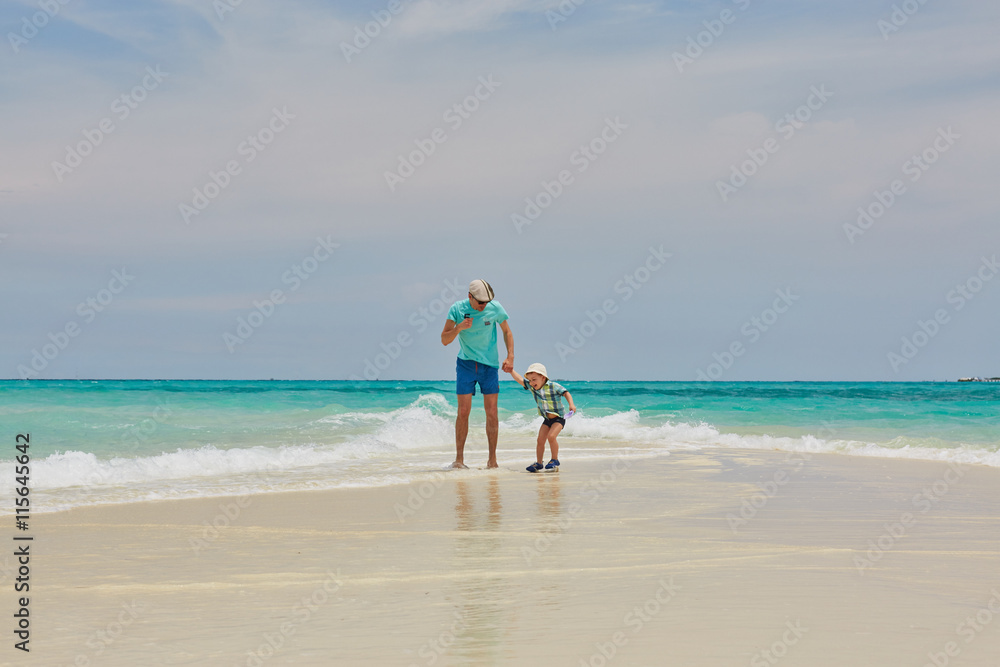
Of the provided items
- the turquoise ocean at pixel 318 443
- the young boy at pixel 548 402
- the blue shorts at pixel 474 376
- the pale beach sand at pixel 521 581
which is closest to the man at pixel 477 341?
the blue shorts at pixel 474 376

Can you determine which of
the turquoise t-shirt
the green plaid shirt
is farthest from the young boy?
the turquoise t-shirt

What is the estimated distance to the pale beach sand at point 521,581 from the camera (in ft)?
9.73

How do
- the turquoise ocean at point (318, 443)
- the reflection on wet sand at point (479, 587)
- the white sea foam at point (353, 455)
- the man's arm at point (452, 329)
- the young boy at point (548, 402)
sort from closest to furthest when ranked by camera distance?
1. the reflection on wet sand at point (479, 587)
2. the white sea foam at point (353, 455)
3. the turquoise ocean at point (318, 443)
4. the man's arm at point (452, 329)
5. the young boy at point (548, 402)

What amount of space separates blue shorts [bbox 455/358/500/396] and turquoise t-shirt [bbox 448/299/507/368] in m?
0.06

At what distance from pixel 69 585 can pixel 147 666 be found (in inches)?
56.2

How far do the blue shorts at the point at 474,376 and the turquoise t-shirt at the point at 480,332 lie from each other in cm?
6

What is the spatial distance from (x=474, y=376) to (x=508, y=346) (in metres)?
0.47

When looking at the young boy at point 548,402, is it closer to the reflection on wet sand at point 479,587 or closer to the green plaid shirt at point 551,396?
the green plaid shirt at point 551,396

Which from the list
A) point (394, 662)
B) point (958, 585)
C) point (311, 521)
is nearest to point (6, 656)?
point (394, 662)

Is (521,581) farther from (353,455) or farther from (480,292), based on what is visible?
(353,455)

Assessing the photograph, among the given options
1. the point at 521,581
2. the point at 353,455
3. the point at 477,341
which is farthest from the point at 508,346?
the point at 521,581

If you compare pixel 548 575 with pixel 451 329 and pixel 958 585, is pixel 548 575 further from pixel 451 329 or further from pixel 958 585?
pixel 451 329

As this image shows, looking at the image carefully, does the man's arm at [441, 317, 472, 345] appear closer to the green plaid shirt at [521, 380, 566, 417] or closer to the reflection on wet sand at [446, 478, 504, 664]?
the green plaid shirt at [521, 380, 566, 417]

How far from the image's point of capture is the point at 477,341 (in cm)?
888
